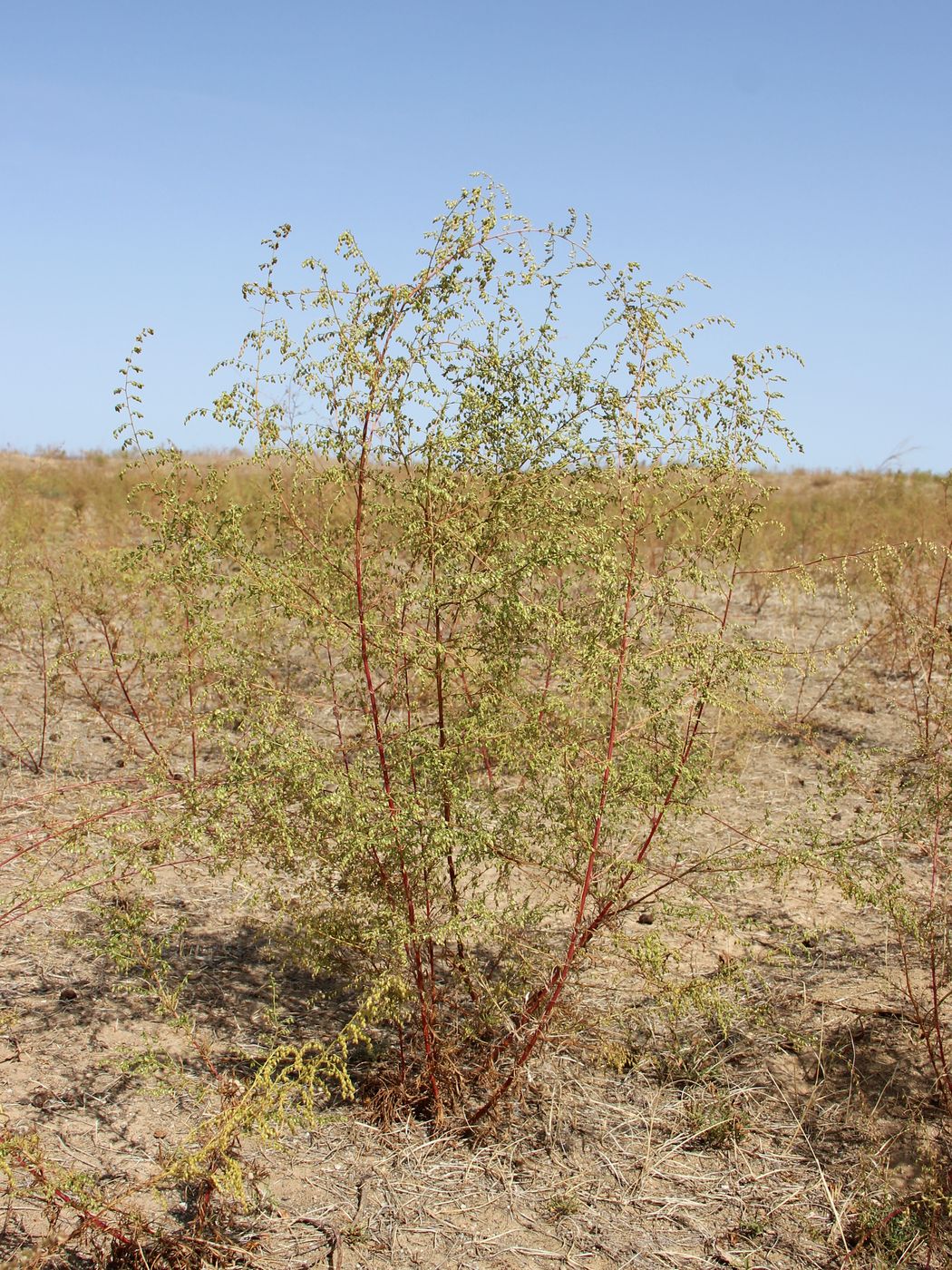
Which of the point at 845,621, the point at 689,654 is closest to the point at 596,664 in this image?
the point at 689,654

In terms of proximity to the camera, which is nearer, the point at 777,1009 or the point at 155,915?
the point at 777,1009

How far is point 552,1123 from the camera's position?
349 cm

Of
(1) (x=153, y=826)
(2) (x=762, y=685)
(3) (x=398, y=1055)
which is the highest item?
(2) (x=762, y=685)

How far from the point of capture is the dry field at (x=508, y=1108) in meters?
2.95

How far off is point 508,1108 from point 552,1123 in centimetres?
15

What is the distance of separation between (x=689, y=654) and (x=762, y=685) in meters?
0.36

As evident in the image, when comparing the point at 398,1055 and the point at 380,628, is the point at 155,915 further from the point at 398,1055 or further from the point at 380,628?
A: the point at 380,628

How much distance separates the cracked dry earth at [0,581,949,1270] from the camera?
3.04m

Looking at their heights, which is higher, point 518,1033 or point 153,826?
point 153,826

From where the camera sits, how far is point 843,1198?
3262 millimetres

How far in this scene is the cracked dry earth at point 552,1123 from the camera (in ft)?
9.96

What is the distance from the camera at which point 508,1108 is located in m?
3.51

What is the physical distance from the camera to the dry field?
2949 mm

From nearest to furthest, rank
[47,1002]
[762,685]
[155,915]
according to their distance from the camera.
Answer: [762,685]
[47,1002]
[155,915]
